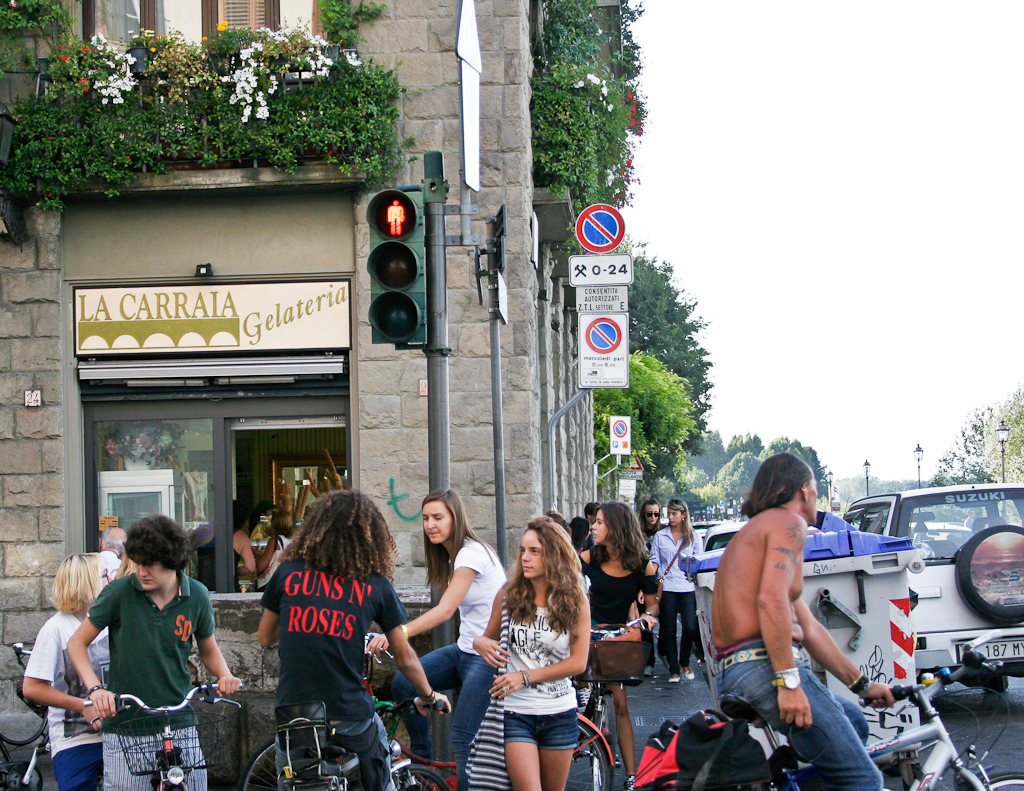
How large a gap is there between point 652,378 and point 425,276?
39765 mm

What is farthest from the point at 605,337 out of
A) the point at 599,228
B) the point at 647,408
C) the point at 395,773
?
the point at 647,408

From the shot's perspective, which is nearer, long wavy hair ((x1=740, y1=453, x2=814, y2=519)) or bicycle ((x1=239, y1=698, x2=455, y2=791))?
long wavy hair ((x1=740, y1=453, x2=814, y2=519))

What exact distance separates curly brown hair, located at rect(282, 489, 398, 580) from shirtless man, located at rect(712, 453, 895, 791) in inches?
53.2

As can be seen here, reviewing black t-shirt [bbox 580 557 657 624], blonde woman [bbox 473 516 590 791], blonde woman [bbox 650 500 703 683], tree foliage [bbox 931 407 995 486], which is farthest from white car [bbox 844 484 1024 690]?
tree foliage [bbox 931 407 995 486]

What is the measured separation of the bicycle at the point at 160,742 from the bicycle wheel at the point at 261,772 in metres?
0.56

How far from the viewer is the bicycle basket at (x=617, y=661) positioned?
20.5 feet

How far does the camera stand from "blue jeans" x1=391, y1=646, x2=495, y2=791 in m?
5.53

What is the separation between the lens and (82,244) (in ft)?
33.9

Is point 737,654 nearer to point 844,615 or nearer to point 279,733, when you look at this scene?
point 279,733

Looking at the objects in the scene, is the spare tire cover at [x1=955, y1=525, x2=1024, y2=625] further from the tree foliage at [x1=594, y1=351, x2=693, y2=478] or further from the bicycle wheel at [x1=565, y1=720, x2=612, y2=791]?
the tree foliage at [x1=594, y1=351, x2=693, y2=478]

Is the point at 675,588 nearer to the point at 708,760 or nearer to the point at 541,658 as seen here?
the point at 541,658

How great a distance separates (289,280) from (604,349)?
3.14 metres

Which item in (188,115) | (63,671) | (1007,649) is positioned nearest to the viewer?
(63,671)

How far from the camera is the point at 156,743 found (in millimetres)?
4570
